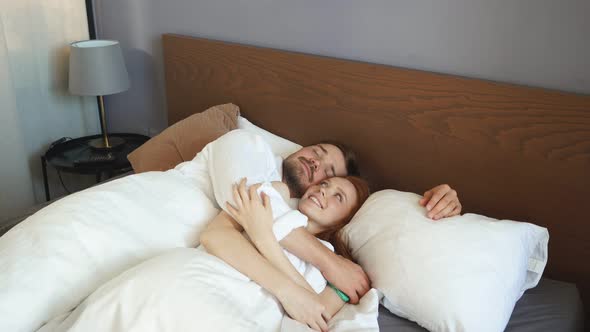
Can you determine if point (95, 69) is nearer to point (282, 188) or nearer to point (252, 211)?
point (282, 188)

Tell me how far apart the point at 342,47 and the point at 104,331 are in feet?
3.84

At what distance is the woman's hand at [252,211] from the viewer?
4.21 ft

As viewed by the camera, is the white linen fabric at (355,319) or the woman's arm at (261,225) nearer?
the white linen fabric at (355,319)

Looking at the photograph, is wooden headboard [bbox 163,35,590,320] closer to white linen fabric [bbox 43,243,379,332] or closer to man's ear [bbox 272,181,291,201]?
man's ear [bbox 272,181,291,201]

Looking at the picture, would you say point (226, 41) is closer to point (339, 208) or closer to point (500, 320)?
point (339, 208)

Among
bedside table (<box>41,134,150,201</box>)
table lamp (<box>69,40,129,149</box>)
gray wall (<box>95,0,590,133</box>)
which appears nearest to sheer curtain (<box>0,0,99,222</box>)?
bedside table (<box>41,134,150,201</box>)

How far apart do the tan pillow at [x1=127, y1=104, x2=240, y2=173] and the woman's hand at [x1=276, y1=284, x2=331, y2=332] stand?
2.64 ft

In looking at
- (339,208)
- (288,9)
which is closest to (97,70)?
(288,9)

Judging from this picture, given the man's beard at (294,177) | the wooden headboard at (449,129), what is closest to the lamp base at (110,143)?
the wooden headboard at (449,129)

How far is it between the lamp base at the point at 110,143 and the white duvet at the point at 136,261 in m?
0.88

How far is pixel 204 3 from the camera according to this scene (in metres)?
A: 2.02

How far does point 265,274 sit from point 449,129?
0.73 metres

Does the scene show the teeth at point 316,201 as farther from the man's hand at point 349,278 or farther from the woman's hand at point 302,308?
the woman's hand at point 302,308

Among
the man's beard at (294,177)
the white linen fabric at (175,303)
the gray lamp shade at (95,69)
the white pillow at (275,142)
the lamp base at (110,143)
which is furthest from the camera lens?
the lamp base at (110,143)
